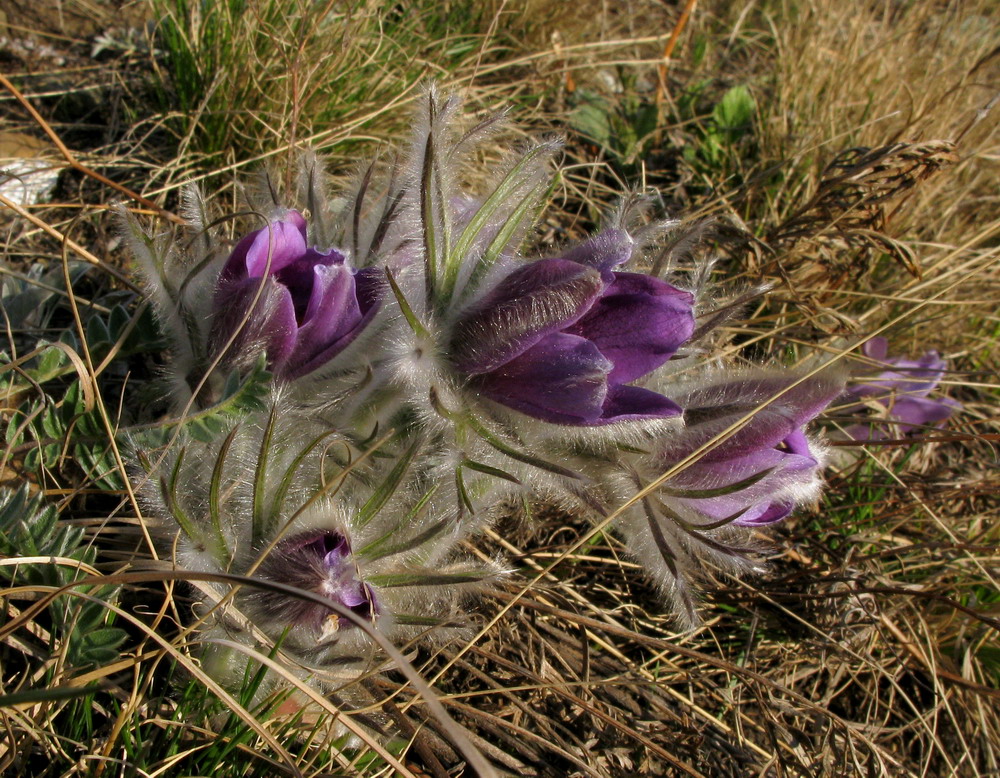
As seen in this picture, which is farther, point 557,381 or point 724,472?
point 724,472

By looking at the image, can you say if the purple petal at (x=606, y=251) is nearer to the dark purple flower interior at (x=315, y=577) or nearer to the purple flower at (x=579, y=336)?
the purple flower at (x=579, y=336)

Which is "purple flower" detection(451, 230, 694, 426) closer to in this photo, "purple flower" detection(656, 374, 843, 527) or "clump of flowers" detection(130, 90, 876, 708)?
"clump of flowers" detection(130, 90, 876, 708)

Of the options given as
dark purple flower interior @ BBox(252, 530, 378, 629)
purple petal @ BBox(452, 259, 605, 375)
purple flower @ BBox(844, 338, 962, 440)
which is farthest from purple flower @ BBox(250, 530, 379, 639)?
purple flower @ BBox(844, 338, 962, 440)

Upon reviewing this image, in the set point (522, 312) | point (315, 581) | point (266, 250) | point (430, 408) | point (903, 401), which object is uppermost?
point (266, 250)

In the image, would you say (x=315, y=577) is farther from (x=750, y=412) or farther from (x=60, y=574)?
(x=750, y=412)

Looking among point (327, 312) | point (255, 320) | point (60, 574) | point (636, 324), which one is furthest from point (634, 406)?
point (60, 574)

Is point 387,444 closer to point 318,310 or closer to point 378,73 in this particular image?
point 318,310
